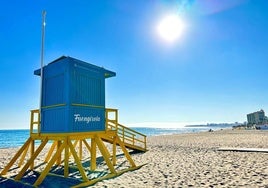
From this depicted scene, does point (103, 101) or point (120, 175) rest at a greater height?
point (103, 101)

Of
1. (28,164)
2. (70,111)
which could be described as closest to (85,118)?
(70,111)

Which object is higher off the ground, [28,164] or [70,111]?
[70,111]

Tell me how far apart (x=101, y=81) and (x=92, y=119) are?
163cm

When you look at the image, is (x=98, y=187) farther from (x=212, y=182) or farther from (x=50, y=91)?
(x=50, y=91)

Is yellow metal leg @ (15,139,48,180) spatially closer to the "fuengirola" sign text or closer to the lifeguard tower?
the lifeguard tower

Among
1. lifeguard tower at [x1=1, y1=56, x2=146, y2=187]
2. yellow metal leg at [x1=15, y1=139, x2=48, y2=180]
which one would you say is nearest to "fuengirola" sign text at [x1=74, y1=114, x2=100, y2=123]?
lifeguard tower at [x1=1, y1=56, x2=146, y2=187]

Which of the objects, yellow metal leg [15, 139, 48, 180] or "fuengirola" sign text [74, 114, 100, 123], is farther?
"fuengirola" sign text [74, 114, 100, 123]

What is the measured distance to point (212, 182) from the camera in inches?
255

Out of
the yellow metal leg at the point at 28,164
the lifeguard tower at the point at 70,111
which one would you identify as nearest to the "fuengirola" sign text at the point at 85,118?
the lifeguard tower at the point at 70,111

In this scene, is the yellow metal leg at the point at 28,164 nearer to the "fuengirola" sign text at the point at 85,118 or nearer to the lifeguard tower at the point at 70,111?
the lifeguard tower at the point at 70,111

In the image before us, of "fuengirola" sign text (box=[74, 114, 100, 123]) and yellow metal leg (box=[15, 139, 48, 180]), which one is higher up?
"fuengirola" sign text (box=[74, 114, 100, 123])

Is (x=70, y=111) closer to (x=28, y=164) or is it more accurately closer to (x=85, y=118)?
(x=85, y=118)

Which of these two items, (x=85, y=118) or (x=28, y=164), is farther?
(x=85, y=118)

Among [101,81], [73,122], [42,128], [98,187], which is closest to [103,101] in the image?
[101,81]
